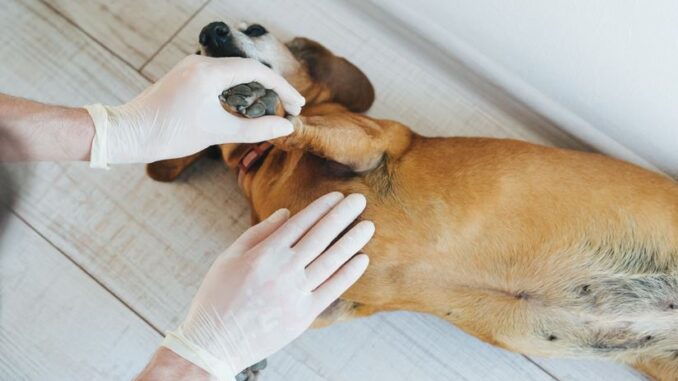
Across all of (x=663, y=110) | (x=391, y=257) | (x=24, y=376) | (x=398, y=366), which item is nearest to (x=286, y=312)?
(x=391, y=257)

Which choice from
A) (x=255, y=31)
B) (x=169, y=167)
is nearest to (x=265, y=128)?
(x=255, y=31)

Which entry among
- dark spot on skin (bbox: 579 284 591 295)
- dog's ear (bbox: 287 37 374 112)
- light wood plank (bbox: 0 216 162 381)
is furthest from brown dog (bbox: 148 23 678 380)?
light wood plank (bbox: 0 216 162 381)

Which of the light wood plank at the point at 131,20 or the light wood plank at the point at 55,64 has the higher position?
the light wood plank at the point at 131,20

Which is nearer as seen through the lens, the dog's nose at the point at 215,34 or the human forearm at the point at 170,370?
the human forearm at the point at 170,370

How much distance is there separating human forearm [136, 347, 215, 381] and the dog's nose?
89 centimetres

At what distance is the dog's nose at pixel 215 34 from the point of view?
6.35ft

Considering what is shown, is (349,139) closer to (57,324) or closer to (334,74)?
(334,74)

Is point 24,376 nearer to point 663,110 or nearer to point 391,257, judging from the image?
point 391,257

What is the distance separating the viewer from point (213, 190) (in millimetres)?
2369

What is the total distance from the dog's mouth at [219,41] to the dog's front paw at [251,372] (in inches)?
38.3

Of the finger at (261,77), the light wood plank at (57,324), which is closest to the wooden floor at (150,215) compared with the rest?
the light wood plank at (57,324)

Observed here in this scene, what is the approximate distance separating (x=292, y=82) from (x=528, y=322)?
104cm

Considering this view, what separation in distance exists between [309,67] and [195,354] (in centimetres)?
99

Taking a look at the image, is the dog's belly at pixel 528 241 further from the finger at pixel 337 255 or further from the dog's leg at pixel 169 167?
the dog's leg at pixel 169 167
